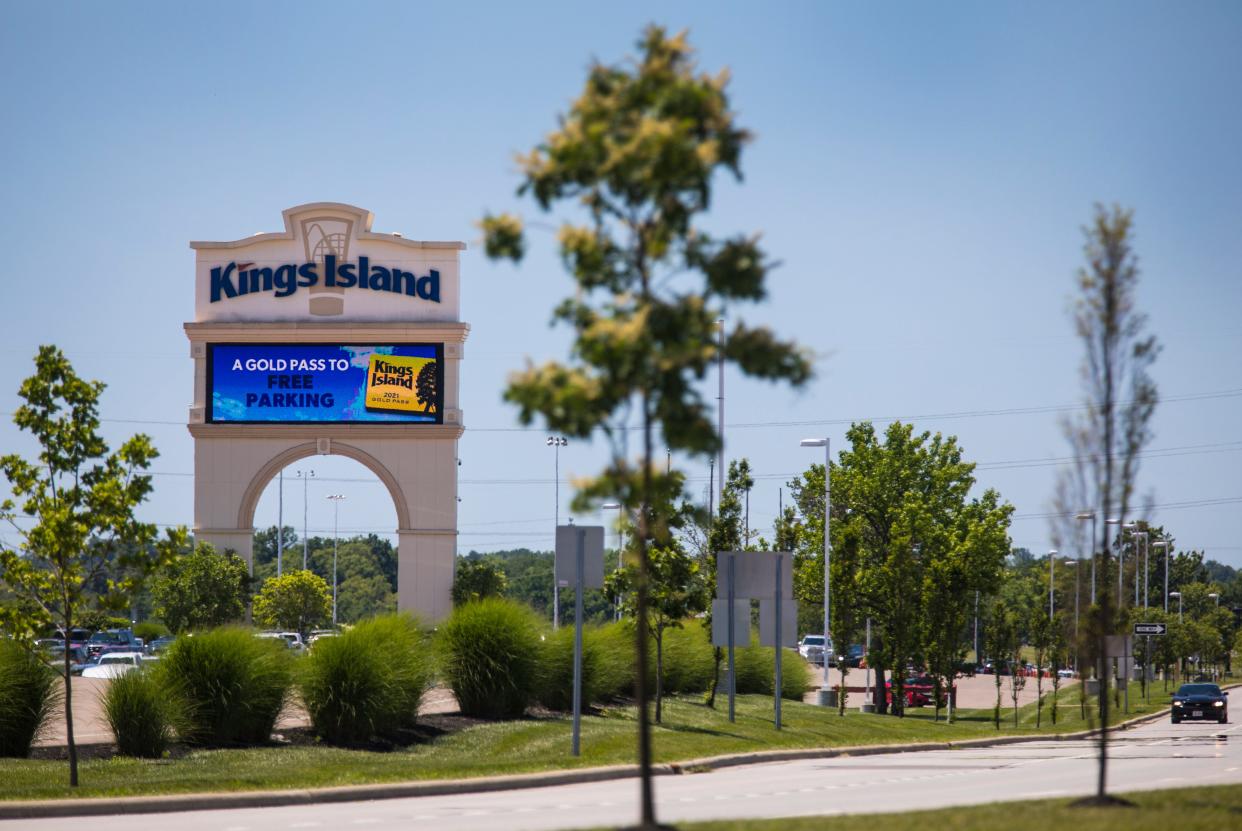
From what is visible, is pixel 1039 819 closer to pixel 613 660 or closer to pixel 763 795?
pixel 763 795

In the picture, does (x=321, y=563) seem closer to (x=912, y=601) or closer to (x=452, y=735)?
(x=912, y=601)

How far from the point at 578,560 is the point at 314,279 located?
38.2m

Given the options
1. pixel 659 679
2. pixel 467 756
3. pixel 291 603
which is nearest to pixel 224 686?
pixel 467 756

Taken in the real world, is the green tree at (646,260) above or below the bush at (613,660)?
above

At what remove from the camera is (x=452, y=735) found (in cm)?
2470

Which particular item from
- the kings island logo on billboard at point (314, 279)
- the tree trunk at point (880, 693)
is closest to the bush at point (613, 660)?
the tree trunk at point (880, 693)

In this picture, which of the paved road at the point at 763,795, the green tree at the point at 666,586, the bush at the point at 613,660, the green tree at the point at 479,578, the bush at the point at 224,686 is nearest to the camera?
the paved road at the point at 763,795

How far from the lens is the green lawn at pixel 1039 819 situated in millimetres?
13164

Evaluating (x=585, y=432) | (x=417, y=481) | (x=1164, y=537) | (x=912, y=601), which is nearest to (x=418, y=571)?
(x=417, y=481)

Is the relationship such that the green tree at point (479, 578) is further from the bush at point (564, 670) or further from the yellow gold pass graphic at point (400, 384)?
the bush at point (564, 670)

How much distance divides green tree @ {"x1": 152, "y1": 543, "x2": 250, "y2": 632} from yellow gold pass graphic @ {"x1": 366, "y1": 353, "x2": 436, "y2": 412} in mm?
8279

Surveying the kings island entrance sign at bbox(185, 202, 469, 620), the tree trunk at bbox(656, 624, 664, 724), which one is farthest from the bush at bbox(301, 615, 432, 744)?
the kings island entrance sign at bbox(185, 202, 469, 620)

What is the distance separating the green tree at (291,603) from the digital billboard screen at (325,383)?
21.7m

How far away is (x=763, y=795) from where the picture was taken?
63.6ft
